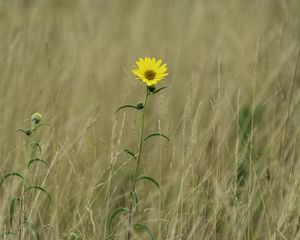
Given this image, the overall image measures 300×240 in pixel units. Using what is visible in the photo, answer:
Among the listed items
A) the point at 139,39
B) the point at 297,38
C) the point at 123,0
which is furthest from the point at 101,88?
the point at 123,0

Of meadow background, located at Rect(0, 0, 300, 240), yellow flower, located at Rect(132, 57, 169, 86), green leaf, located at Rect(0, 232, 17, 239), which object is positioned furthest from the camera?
meadow background, located at Rect(0, 0, 300, 240)

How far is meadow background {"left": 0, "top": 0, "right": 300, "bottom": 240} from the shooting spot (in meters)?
2.37

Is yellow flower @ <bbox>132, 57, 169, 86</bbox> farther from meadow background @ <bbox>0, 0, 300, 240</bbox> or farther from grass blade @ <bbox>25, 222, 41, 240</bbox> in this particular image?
grass blade @ <bbox>25, 222, 41, 240</bbox>

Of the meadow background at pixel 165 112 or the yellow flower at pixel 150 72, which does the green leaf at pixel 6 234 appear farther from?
the yellow flower at pixel 150 72

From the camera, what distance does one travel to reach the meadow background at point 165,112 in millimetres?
2365

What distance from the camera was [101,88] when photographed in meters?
3.48

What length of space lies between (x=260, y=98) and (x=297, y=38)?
639 millimetres

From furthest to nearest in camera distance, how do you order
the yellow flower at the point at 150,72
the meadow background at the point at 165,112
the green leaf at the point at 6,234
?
the meadow background at the point at 165,112, the yellow flower at the point at 150,72, the green leaf at the point at 6,234

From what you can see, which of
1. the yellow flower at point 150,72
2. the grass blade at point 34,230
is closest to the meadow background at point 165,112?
the grass blade at point 34,230

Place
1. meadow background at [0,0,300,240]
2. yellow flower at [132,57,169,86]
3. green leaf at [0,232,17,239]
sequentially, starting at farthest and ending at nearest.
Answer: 1. meadow background at [0,0,300,240]
2. yellow flower at [132,57,169,86]
3. green leaf at [0,232,17,239]

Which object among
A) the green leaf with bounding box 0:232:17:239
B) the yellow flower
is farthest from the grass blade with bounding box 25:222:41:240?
the yellow flower

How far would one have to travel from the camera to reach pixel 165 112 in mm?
2395

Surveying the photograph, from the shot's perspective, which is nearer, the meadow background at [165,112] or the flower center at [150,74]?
the flower center at [150,74]

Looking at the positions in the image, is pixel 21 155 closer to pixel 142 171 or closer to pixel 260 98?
pixel 142 171
